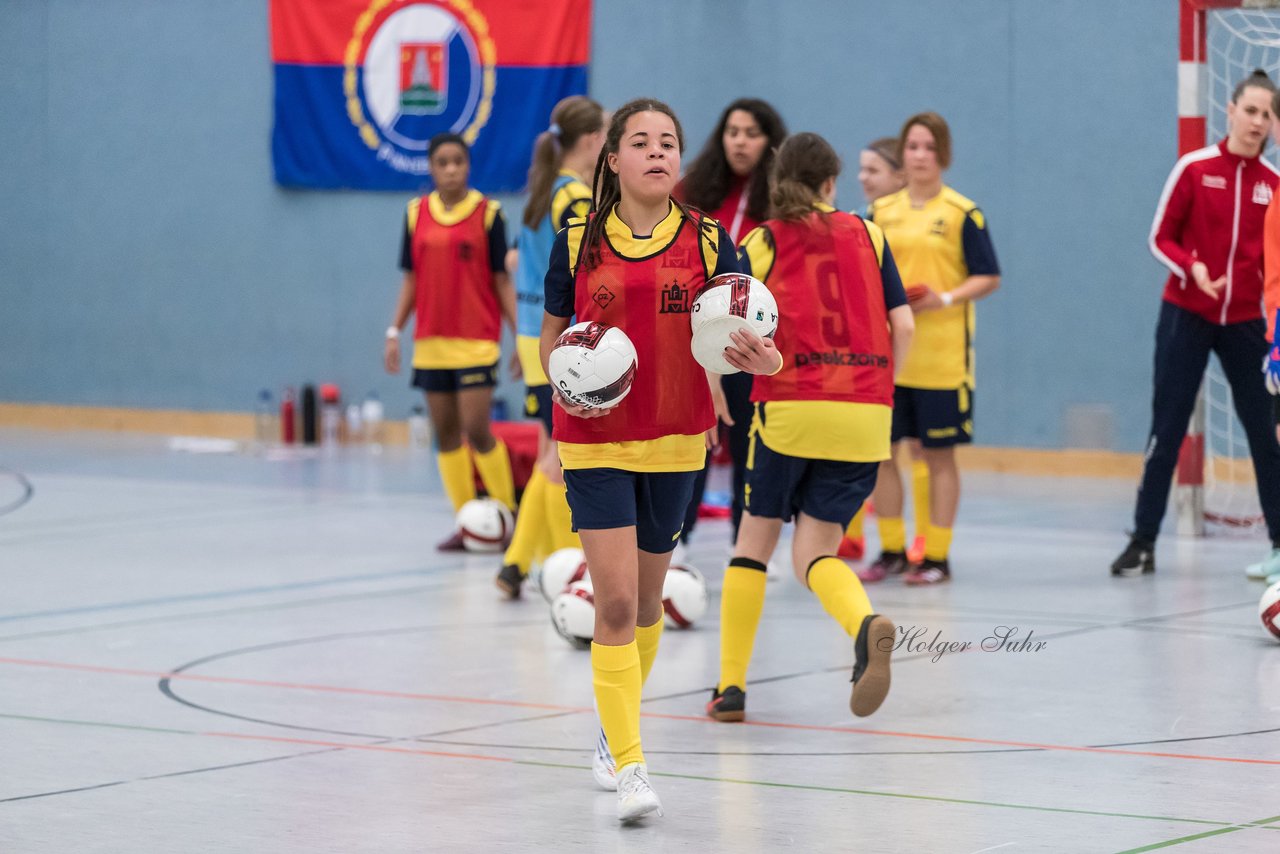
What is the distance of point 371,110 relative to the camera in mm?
16906

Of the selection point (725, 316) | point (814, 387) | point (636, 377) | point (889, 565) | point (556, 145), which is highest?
point (556, 145)

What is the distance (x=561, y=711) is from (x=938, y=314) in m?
3.75

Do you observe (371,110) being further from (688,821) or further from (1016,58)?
(688,821)

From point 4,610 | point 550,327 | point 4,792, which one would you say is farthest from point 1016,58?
point 4,792

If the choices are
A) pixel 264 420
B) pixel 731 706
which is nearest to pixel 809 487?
pixel 731 706

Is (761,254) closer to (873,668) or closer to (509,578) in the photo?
(873,668)

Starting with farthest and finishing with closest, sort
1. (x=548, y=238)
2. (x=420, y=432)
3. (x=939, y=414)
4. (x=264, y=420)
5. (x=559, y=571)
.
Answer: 1. (x=264, y=420)
2. (x=420, y=432)
3. (x=939, y=414)
4. (x=548, y=238)
5. (x=559, y=571)

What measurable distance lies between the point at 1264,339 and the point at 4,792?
20.3 feet

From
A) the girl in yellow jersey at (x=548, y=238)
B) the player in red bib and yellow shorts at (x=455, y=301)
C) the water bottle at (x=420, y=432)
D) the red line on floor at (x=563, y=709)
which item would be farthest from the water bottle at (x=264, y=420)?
the red line on floor at (x=563, y=709)

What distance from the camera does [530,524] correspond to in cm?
875

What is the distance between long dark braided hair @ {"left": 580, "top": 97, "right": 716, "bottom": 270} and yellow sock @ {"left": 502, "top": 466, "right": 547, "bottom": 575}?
3495 mm

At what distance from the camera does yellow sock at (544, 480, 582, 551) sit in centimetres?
857

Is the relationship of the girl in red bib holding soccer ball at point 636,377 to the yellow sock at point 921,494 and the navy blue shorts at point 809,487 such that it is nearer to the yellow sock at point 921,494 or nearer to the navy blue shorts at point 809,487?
the navy blue shorts at point 809,487

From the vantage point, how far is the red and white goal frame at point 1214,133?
10.5m
